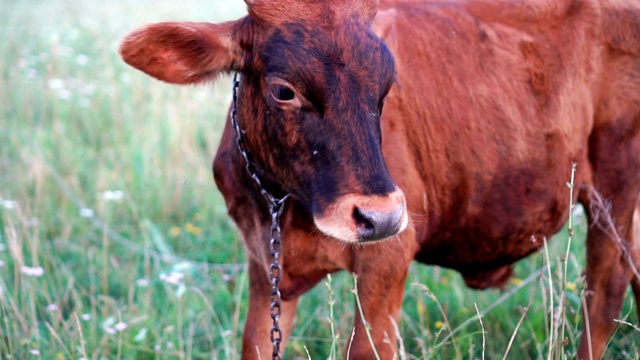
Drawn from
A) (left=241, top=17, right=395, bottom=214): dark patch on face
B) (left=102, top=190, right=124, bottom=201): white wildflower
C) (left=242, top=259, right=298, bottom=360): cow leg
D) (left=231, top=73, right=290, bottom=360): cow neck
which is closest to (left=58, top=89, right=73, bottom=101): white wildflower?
(left=102, top=190, right=124, bottom=201): white wildflower

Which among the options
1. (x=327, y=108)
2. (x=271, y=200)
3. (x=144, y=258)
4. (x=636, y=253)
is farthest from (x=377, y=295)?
(x=144, y=258)

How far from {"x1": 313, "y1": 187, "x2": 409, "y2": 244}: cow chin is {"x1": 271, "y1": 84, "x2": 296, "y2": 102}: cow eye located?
0.41 m

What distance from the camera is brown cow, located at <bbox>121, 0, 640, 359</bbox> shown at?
265 centimetres

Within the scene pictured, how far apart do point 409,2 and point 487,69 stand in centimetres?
49

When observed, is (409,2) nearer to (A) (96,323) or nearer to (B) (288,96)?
(B) (288,96)

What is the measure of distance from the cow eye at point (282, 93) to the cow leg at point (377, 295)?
73 cm

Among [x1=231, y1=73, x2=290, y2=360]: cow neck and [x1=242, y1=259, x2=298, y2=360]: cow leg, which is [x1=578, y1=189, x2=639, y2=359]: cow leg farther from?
[x1=231, y1=73, x2=290, y2=360]: cow neck

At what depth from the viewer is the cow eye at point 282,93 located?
106 inches

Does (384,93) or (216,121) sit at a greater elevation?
(384,93)

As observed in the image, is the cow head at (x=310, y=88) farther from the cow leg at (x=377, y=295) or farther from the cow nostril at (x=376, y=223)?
the cow leg at (x=377, y=295)

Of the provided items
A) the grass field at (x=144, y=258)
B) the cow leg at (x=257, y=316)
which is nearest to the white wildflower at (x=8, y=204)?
the grass field at (x=144, y=258)

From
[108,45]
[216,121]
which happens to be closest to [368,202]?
[216,121]

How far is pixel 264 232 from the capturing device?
→ 3.27 m

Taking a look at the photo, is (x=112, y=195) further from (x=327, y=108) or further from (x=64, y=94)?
(x=327, y=108)
